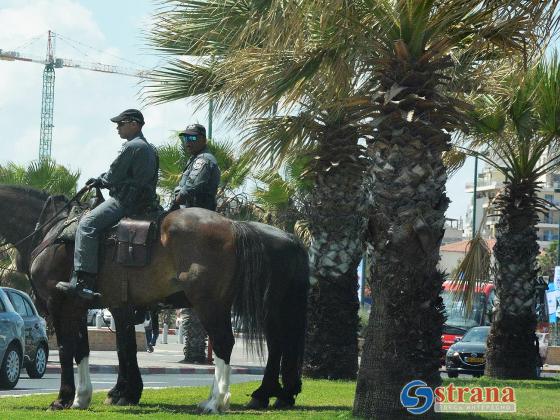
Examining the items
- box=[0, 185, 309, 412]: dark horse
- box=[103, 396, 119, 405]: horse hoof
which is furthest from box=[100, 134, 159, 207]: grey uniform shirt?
box=[103, 396, 119, 405]: horse hoof

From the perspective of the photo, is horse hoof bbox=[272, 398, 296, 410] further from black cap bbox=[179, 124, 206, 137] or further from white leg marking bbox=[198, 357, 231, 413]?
black cap bbox=[179, 124, 206, 137]

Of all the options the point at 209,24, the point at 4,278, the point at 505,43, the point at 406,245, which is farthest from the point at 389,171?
the point at 4,278

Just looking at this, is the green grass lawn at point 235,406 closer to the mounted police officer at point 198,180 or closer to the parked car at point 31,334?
the mounted police officer at point 198,180

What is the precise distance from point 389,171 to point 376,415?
2.36m

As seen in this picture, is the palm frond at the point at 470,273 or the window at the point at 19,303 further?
the window at the point at 19,303

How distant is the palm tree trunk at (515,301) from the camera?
22422 mm

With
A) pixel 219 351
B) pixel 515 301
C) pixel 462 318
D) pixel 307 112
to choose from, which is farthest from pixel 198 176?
pixel 462 318

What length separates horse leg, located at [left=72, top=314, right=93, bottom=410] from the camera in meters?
12.4

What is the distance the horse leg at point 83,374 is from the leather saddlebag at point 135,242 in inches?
36.9

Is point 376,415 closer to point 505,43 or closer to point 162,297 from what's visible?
point 162,297

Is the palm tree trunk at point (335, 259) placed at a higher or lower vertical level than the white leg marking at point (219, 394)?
higher

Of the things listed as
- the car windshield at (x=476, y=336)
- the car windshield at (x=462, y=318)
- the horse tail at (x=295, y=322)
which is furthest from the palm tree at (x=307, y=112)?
the car windshield at (x=462, y=318)

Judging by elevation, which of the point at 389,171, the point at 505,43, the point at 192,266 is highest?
the point at 505,43

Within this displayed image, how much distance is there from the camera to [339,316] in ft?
64.0
